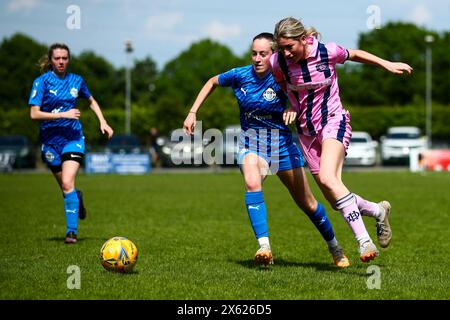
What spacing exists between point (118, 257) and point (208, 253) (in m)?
2.14

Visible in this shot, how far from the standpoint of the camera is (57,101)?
32.3ft

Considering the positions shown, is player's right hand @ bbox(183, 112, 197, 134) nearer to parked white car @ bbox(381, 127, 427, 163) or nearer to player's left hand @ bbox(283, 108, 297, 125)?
player's left hand @ bbox(283, 108, 297, 125)

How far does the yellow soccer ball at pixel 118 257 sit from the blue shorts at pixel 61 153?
10.1 ft

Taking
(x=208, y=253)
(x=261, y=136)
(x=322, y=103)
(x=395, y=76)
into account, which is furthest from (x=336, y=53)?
(x=395, y=76)

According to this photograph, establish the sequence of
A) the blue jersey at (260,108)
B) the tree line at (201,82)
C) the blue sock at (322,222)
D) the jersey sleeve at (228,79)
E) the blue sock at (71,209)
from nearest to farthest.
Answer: the blue jersey at (260,108), the jersey sleeve at (228,79), the blue sock at (322,222), the blue sock at (71,209), the tree line at (201,82)

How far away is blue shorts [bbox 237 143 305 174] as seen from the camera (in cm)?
771

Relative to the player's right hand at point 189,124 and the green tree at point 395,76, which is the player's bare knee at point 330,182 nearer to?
the player's right hand at point 189,124

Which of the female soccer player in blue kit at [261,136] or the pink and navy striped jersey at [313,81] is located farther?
the female soccer player in blue kit at [261,136]

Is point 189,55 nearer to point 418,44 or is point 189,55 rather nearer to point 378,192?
point 418,44

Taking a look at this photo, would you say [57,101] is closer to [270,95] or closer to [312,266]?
[270,95]

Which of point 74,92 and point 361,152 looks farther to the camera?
point 361,152

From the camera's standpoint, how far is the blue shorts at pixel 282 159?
7707mm

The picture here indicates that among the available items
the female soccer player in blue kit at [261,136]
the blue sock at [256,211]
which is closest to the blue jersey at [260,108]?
the female soccer player in blue kit at [261,136]

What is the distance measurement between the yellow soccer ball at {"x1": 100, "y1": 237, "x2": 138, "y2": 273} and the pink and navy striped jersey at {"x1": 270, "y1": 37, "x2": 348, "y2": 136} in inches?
80.9
